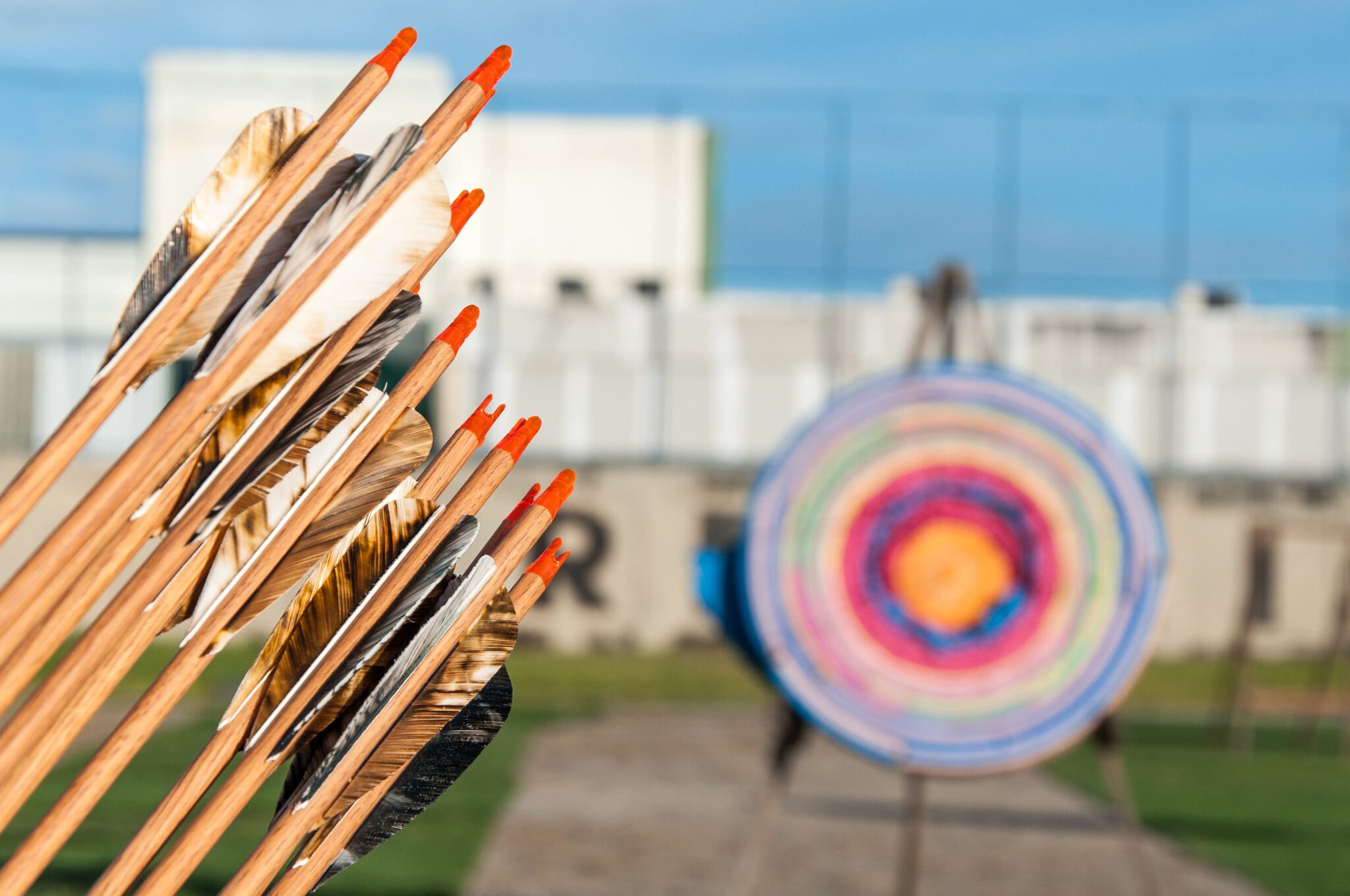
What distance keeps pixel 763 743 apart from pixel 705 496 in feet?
14.5

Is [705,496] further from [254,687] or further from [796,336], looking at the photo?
[254,687]

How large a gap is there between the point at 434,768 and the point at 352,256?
44cm

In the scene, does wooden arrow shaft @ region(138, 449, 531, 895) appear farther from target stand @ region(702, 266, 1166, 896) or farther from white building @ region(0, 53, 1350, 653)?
white building @ region(0, 53, 1350, 653)

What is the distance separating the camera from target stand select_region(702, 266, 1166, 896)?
4438 millimetres

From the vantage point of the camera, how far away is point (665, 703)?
11.0 m

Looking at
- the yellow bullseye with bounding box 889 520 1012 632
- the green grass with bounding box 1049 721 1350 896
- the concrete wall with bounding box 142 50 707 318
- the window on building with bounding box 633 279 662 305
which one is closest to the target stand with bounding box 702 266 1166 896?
the yellow bullseye with bounding box 889 520 1012 632

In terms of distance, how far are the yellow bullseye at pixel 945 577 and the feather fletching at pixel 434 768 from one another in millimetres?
3382

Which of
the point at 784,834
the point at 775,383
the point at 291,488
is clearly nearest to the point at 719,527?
the point at 775,383

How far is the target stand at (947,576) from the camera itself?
4.44 metres

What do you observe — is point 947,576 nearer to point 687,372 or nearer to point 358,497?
point 358,497

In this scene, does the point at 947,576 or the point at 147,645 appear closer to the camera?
the point at 147,645

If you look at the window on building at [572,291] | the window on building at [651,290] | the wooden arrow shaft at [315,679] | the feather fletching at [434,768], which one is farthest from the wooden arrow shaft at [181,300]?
the window on building at [572,291]

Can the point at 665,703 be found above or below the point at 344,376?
below

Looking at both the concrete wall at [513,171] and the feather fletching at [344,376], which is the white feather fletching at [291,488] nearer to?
the feather fletching at [344,376]
